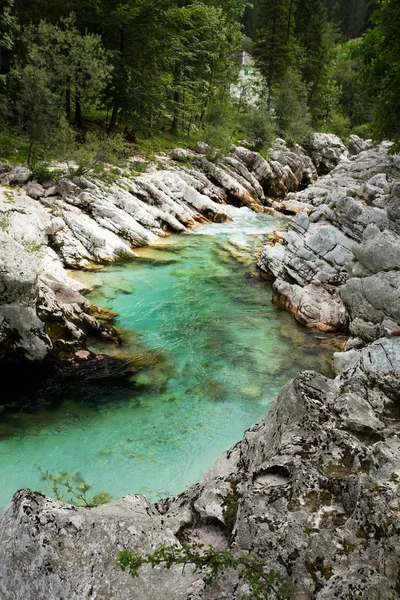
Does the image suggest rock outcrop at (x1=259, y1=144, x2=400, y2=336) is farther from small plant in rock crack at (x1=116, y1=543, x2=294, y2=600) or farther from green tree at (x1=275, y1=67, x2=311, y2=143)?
green tree at (x1=275, y1=67, x2=311, y2=143)

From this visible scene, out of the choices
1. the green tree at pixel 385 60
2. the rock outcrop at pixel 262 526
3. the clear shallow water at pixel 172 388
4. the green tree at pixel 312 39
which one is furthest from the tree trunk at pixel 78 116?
the green tree at pixel 312 39

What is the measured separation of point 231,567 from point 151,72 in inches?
1410

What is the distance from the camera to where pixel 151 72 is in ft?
107

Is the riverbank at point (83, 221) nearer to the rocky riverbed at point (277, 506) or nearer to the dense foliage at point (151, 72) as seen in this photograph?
the rocky riverbed at point (277, 506)

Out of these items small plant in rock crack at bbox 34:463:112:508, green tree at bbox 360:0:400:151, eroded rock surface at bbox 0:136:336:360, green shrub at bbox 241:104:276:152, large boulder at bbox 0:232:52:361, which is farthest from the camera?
green shrub at bbox 241:104:276:152

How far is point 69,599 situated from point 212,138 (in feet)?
125

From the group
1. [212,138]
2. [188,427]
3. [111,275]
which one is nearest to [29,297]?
[188,427]

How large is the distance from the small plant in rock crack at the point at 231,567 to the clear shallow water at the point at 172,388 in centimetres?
431

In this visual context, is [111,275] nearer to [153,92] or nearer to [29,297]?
[29,297]

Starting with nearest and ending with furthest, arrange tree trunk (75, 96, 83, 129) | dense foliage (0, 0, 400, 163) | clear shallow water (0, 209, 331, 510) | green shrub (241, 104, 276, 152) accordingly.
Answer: clear shallow water (0, 209, 331, 510), dense foliage (0, 0, 400, 163), tree trunk (75, 96, 83, 129), green shrub (241, 104, 276, 152)

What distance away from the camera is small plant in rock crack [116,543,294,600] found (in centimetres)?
353

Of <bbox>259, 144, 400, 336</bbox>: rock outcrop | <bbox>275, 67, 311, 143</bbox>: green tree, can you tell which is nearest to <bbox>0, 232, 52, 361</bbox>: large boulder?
<bbox>259, 144, 400, 336</bbox>: rock outcrop

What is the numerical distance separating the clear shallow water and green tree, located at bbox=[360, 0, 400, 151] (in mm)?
8842

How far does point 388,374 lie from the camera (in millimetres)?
7598
